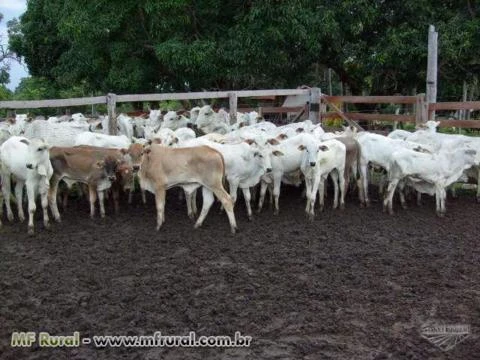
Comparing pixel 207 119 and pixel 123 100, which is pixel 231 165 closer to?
pixel 123 100

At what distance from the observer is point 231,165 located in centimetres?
1022

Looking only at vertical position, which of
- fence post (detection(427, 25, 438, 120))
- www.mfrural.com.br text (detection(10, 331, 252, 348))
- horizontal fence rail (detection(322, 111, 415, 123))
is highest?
fence post (detection(427, 25, 438, 120))

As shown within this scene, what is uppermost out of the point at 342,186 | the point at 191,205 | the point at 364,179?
the point at 364,179

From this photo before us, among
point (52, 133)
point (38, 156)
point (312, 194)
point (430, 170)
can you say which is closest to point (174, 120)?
point (52, 133)

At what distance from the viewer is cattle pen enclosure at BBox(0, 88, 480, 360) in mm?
5492

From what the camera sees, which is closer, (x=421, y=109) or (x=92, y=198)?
(x=92, y=198)

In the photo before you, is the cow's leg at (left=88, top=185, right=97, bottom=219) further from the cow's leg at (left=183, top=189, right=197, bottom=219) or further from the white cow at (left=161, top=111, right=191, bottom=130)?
the white cow at (left=161, top=111, right=191, bottom=130)

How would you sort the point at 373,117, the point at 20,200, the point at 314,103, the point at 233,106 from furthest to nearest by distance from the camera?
the point at 314,103, the point at 373,117, the point at 233,106, the point at 20,200

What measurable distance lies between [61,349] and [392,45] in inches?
604

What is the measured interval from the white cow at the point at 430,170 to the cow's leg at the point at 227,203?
2985 mm

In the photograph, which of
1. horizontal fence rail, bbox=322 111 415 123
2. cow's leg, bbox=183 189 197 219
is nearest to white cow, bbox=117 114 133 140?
cow's leg, bbox=183 189 197 219

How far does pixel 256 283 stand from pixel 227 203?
2.71 m

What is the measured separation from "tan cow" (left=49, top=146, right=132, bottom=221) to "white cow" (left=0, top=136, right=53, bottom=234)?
1.62ft

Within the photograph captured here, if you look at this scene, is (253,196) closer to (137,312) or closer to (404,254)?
(404,254)
